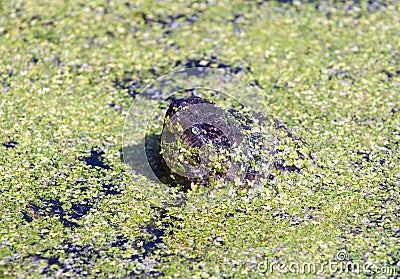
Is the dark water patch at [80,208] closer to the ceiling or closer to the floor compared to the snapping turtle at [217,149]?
closer to the floor

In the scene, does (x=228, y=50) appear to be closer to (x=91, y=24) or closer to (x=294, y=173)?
(x=91, y=24)

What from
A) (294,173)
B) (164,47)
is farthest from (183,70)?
(294,173)

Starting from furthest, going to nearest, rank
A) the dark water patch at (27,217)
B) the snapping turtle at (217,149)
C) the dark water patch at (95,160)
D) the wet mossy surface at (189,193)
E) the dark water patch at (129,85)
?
1. the dark water patch at (129,85)
2. the dark water patch at (95,160)
3. the snapping turtle at (217,149)
4. the dark water patch at (27,217)
5. the wet mossy surface at (189,193)

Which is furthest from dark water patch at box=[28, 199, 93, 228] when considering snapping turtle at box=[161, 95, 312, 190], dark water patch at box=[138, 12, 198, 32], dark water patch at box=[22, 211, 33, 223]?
dark water patch at box=[138, 12, 198, 32]

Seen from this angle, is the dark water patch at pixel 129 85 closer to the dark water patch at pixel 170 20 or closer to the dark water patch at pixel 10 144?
the dark water patch at pixel 170 20

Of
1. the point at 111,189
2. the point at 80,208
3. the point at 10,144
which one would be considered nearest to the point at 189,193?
the point at 111,189

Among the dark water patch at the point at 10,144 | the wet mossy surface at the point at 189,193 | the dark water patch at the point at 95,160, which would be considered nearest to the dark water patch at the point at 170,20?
the wet mossy surface at the point at 189,193

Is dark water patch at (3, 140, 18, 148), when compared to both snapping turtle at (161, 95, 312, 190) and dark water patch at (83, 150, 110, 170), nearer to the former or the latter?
dark water patch at (83, 150, 110, 170)
